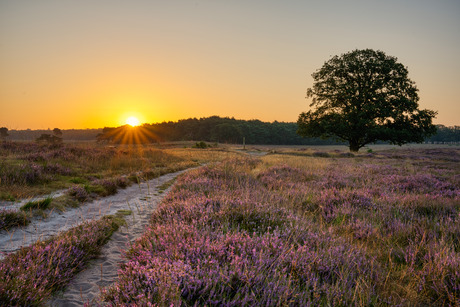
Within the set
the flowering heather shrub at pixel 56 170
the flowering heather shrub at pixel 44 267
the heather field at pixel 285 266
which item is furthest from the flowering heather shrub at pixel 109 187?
the heather field at pixel 285 266

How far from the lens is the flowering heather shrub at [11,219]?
5047mm

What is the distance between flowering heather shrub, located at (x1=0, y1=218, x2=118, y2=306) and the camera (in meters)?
2.50

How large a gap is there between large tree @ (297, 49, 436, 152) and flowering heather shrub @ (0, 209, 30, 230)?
96.6 feet

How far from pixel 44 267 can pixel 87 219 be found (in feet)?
10.3

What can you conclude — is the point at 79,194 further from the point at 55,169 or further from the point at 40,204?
the point at 55,169

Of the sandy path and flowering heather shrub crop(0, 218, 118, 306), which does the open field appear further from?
the sandy path

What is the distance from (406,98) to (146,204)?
3127 cm

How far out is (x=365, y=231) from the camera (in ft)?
13.8

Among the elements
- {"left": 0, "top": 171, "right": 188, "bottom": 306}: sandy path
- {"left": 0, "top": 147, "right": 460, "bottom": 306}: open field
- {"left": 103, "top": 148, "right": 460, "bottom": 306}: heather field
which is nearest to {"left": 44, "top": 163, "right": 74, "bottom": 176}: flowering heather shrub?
{"left": 0, "top": 171, "right": 188, "bottom": 306}: sandy path

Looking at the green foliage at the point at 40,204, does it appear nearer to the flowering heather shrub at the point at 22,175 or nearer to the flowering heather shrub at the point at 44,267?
the flowering heather shrub at the point at 44,267

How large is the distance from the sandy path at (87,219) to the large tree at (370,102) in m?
26.8

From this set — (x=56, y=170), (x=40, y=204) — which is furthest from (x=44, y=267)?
(x=56, y=170)

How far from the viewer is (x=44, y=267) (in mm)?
3168

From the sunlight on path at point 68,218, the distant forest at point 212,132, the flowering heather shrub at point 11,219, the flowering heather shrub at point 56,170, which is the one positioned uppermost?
the distant forest at point 212,132
